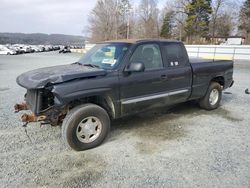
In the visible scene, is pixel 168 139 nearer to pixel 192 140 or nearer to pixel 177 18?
pixel 192 140

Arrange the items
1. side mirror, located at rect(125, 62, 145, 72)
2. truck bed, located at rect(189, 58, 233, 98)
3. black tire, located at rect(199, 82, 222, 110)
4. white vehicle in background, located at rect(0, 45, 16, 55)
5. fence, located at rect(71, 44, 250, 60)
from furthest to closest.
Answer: white vehicle in background, located at rect(0, 45, 16, 55)
fence, located at rect(71, 44, 250, 60)
black tire, located at rect(199, 82, 222, 110)
truck bed, located at rect(189, 58, 233, 98)
side mirror, located at rect(125, 62, 145, 72)

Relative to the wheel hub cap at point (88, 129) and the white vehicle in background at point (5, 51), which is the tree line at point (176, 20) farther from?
the wheel hub cap at point (88, 129)

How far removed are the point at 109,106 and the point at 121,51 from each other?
1.06 metres

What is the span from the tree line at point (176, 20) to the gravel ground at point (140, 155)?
4309 cm

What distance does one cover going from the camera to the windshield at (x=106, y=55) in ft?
14.8

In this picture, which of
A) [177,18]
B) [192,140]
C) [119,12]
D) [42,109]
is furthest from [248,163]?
[119,12]


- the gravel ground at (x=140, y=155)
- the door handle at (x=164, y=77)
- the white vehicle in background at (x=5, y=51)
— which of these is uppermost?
the white vehicle in background at (x=5, y=51)

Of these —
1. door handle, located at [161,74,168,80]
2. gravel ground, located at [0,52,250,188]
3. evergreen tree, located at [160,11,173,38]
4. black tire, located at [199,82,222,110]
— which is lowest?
gravel ground, located at [0,52,250,188]

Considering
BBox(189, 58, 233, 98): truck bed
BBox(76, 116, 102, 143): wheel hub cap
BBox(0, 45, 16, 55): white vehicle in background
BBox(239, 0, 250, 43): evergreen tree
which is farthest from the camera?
BBox(239, 0, 250, 43): evergreen tree

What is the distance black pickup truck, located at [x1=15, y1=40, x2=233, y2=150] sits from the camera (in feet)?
12.7

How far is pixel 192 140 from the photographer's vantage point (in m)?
4.51

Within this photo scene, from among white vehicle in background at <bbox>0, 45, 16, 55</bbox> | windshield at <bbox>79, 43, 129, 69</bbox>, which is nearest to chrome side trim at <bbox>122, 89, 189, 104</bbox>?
windshield at <bbox>79, 43, 129, 69</bbox>

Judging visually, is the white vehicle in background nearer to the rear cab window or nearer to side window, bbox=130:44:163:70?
the rear cab window

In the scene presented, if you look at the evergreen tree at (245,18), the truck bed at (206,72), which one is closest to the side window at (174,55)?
the truck bed at (206,72)
